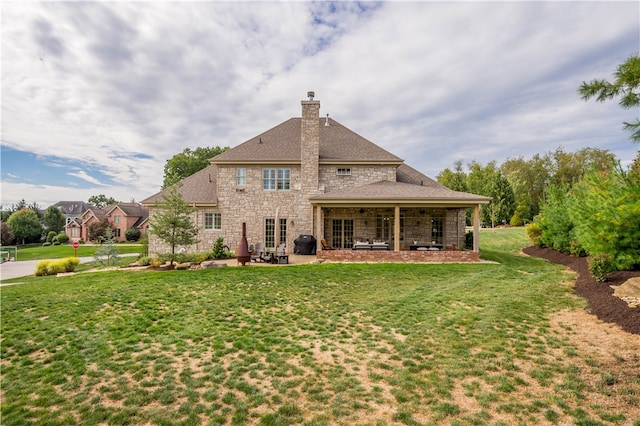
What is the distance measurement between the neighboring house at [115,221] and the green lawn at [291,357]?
40461 millimetres

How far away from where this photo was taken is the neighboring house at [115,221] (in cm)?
4444

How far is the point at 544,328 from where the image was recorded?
19.3 feet

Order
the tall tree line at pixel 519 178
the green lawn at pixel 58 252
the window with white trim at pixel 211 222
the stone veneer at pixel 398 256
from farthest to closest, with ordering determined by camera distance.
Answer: the tall tree line at pixel 519 178, the green lawn at pixel 58 252, the window with white trim at pixel 211 222, the stone veneer at pixel 398 256

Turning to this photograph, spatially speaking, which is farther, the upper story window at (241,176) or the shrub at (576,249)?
the upper story window at (241,176)

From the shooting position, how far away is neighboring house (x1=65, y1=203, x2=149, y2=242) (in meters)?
44.4

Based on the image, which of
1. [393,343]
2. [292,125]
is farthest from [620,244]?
[292,125]

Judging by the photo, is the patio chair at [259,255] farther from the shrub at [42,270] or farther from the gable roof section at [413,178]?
the shrub at [42,270]

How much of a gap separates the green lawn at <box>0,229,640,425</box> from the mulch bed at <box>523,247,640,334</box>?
617mm

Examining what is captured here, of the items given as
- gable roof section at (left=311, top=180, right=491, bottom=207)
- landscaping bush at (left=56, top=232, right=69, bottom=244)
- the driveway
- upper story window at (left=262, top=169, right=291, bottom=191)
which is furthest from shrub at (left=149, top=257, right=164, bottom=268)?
landscaping bush at (left=56, top=232, right=69, bottom=244)

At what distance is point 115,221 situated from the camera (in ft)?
147

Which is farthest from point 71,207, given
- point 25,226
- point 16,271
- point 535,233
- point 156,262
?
point 535,233

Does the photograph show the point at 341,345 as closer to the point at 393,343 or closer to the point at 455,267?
the point at 393,343

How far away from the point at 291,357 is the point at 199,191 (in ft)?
54.7

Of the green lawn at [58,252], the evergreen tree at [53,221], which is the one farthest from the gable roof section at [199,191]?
the evergreen tree at [53,221]
